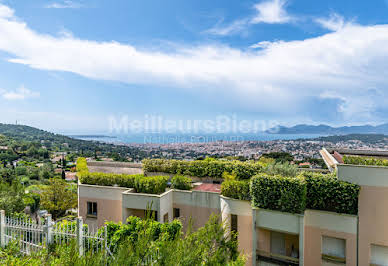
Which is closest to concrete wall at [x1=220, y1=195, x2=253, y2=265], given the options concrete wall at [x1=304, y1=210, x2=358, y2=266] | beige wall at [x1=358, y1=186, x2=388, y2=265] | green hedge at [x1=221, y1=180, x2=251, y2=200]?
green hedge at [x1=221, y1=180, x2=251, y2=200]

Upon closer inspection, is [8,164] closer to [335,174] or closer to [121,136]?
[121,136]

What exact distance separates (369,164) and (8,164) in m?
77.1

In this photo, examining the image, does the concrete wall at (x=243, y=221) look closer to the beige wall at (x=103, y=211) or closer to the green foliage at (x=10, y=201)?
the beige wall at (x=103, y=211)

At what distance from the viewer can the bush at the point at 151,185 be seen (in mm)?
12383

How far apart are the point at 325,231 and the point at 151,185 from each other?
8.02m

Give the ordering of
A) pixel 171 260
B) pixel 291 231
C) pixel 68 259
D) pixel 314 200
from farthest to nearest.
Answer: pixel 314 200 → pixel 291 231 → pixel 171 260 → pixel 68 259

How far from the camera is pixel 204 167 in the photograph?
1445cm

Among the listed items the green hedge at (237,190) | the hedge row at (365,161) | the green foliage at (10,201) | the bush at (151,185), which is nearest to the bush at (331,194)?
the hedge row at (365,161)

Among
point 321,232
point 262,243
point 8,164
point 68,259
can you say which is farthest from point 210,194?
point 8,164

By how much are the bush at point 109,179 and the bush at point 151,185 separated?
1.68 ft

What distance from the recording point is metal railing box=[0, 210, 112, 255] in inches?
296

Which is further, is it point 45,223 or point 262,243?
point 262,243

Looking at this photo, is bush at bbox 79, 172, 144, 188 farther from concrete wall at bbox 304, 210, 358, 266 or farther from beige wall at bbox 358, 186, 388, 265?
beige wall at bbox 358, 186, 388, 265

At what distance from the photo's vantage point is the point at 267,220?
9070 mm
